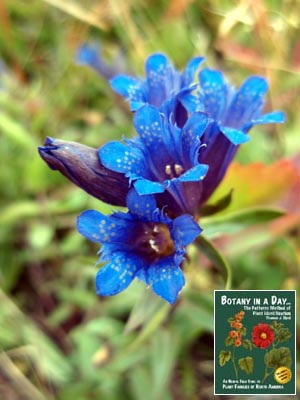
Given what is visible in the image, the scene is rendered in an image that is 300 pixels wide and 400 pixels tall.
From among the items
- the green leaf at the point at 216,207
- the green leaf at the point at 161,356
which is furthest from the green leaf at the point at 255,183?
the green leaf at the point at 161,356

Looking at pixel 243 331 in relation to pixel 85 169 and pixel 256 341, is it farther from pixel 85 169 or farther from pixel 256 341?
pixel 85 169

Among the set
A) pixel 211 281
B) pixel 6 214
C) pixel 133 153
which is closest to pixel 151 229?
pixel 133 153

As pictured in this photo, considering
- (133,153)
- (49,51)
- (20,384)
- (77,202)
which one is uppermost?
(49,51)

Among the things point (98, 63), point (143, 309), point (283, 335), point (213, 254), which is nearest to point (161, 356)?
point (143, 309)

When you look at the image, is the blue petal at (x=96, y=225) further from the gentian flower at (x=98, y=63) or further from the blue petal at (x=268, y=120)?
the gentian flower at (x=98, y=63)

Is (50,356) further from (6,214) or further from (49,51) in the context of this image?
(49,51)
